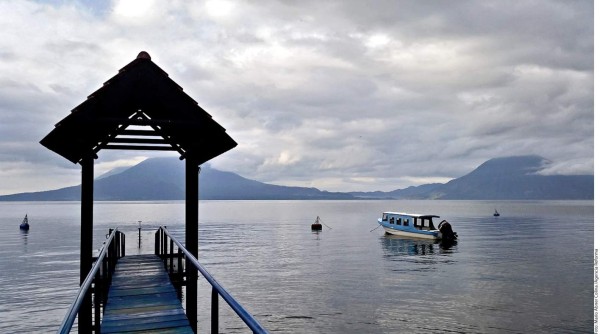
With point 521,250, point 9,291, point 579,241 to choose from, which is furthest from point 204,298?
point 579,241

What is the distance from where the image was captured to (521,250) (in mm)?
55719

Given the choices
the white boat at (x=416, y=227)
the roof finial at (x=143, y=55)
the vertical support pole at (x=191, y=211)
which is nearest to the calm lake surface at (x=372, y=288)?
the white boat at (x=416, y=227)

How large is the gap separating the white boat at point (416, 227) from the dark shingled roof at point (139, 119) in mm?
59175

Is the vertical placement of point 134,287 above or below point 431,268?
above

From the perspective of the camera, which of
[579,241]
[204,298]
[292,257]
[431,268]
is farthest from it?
[579,241]

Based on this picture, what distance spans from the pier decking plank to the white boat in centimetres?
5786

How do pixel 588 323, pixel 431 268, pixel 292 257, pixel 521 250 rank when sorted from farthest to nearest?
pixel 521 250
pixel 292 257
pixel 431 268
pixel 588 323

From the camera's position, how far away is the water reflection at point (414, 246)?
183ft

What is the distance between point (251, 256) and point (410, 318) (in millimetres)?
29165

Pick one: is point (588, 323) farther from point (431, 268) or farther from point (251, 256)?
point (251, 256)

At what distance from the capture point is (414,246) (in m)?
62.7

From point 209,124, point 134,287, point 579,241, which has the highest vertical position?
point 209,124

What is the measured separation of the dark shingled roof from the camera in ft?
30.0

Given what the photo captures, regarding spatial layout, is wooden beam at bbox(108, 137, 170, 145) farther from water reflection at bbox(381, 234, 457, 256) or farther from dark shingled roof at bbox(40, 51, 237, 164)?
water reflection at bbox(381, 234, 457, 256)
